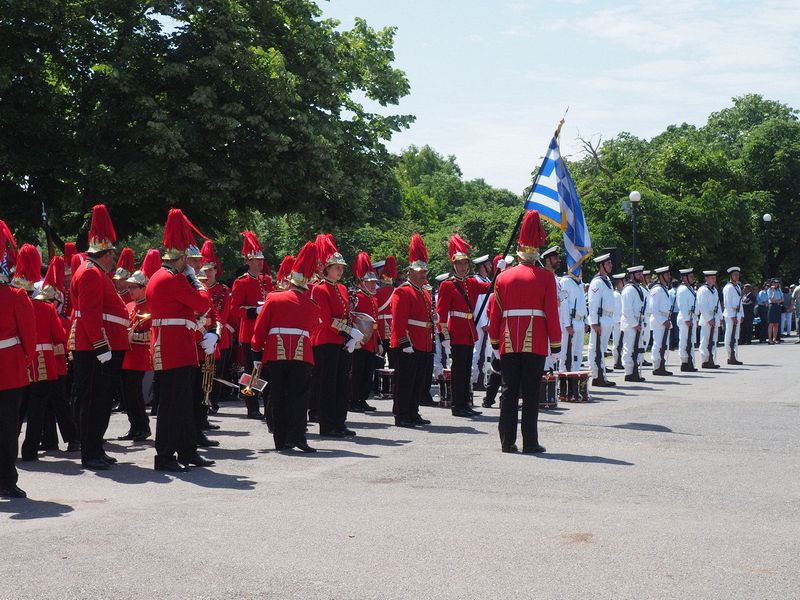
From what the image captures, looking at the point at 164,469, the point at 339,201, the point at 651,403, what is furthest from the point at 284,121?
the point at 164,469

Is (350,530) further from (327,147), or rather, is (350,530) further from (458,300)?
(327,147)

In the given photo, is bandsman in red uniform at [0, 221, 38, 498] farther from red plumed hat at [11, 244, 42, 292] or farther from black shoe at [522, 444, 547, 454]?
black shoe at [522, 444, 547, 454]

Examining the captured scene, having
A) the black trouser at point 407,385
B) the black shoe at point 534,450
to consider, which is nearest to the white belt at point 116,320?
the black trouser at point 407,385

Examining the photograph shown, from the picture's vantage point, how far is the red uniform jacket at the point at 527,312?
11.5 metres

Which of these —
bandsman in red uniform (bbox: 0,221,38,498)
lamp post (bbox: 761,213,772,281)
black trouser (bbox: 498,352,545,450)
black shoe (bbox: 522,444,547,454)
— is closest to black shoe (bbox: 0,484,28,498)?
bandsman in red uniform (bbox: 0,221,38,498)

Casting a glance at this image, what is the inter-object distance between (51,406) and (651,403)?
9.08 m

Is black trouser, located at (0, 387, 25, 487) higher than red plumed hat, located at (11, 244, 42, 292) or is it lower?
lower

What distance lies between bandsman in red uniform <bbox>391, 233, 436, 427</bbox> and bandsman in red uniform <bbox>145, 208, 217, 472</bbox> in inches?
156

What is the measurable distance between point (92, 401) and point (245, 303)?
5.31 m

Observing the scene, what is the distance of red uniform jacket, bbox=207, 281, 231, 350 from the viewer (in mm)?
15109

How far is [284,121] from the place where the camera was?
83.4 ft

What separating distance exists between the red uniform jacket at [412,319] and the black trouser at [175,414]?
394 centimetres

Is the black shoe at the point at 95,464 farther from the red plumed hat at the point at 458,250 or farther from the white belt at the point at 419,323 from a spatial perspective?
the red plumed hat at the point at 458,250

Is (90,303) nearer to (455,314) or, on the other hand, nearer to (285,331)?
(285,331)
